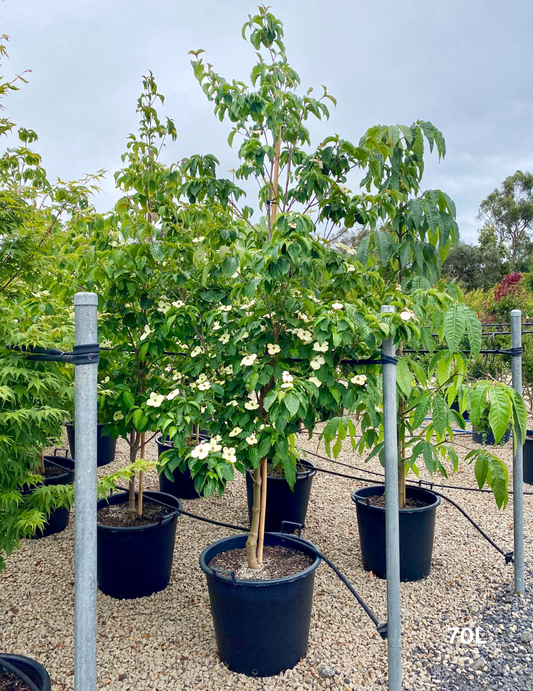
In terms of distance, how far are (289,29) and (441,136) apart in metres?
0.91

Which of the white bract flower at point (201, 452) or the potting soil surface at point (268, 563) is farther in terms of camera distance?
the potting soil surface at point (268, 563)

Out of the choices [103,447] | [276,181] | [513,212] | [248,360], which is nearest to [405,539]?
[248,360]

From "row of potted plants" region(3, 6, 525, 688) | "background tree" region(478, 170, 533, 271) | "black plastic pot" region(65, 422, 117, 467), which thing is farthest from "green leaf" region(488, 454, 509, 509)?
"background tree" region(478, 170, 533, 271)

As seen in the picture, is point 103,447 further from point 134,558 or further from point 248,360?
point 248,360

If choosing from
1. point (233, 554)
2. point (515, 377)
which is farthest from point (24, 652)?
point (515, 377)

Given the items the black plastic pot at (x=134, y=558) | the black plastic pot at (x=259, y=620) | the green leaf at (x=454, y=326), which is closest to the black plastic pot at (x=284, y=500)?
the black plastic pot at (x=134, y=558)

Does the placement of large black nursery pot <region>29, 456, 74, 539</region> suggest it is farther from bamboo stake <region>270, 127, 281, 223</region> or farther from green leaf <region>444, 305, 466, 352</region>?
green leaf <region>444, 305, 466, 352</region>

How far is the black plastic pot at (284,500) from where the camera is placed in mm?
3492

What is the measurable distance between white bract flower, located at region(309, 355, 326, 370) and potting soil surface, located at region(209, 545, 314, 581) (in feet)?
3.27

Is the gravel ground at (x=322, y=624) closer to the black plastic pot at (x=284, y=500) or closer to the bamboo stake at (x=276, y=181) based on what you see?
the black plastic pot at (x=284, y=500)

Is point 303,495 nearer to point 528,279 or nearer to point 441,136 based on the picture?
point 441,136

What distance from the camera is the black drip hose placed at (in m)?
1.51

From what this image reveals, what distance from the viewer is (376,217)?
2123mm

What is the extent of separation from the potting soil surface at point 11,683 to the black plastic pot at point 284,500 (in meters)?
1.98
